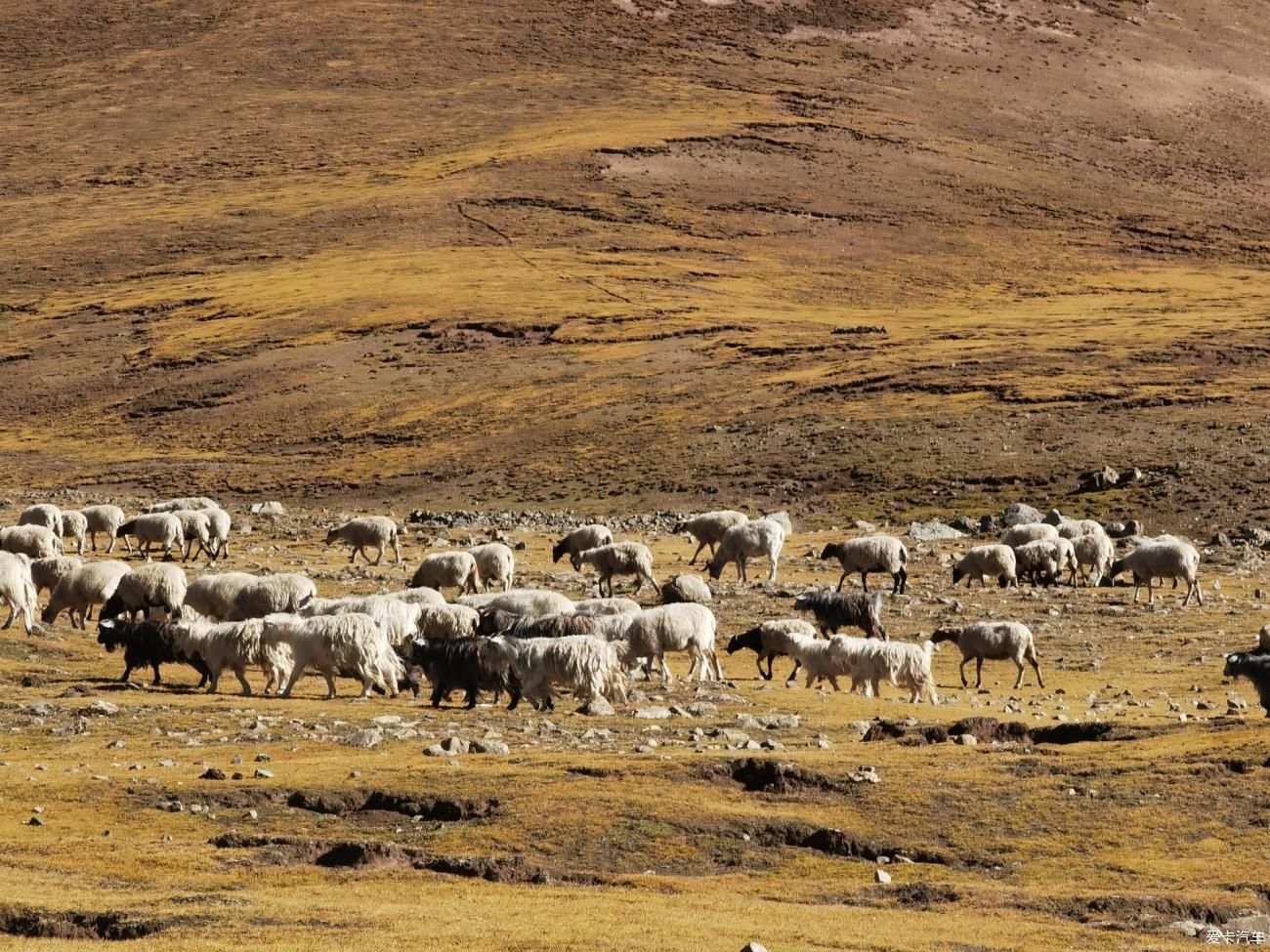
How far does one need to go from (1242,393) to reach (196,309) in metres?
57.7

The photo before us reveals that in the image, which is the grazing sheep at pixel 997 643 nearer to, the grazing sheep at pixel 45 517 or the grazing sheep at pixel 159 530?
the grazing sheep at pixel 159 530

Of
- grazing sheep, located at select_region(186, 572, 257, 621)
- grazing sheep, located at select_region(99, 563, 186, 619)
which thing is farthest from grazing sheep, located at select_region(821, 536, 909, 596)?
grazing sheep, located at select_region(99, 563, 186, 619)

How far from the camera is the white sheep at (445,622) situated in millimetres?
25141

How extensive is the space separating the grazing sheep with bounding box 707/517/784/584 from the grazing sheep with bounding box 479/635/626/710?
15104 mm

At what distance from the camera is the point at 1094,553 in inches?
1486

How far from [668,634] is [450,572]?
34.1 ft

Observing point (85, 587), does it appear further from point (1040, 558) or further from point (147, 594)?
point (1040, 558)

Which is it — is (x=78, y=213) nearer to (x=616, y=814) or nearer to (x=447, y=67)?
(x=447, y=67)

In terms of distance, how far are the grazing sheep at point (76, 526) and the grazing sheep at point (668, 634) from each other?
69.0 feet

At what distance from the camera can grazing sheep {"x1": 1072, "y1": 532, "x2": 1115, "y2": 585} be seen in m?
37.8

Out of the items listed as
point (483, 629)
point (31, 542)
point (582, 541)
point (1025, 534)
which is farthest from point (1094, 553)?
point (31, 542)

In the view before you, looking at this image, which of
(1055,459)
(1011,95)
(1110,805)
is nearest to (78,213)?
(1011,95)

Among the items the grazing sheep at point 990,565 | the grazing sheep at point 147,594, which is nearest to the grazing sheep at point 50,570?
the grazing sheep at point 147,594

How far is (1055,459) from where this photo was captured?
5553cm
